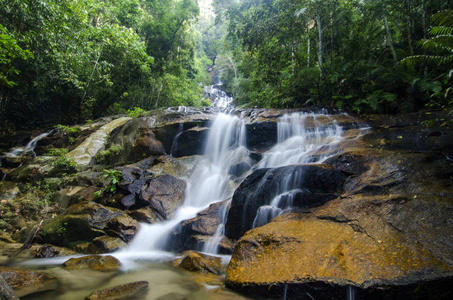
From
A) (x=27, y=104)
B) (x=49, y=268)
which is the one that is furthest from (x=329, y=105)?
(x=27, y=104)

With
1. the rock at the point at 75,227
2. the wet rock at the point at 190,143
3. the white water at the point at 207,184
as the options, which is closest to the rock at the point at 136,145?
the wet rock at the point at 190,143

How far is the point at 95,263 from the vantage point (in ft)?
13.5

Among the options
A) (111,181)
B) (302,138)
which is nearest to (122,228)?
(111,181)

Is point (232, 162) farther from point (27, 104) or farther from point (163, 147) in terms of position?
point (27, 104)

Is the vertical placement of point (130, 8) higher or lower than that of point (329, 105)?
higher

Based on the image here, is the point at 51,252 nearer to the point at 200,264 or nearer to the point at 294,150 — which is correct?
the point at 200,264

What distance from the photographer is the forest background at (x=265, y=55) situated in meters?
7.48

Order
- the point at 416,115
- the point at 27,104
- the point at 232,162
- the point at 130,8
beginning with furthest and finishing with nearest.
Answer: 1. the point at 130,8
2. the point at 27,104
3. the point at 232,162
4. the point at 416,115

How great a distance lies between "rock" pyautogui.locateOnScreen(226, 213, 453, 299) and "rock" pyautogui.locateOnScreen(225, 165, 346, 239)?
Result: 743 mm

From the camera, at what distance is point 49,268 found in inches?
163

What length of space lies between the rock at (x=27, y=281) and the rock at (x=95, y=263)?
2.01 feet

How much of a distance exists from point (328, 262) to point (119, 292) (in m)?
2.76

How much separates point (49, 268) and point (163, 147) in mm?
6215

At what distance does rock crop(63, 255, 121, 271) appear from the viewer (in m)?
4.06
